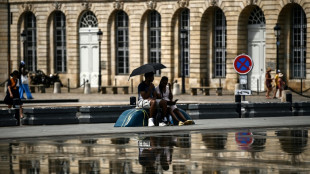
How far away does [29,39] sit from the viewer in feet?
192

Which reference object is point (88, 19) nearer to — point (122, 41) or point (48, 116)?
point (122, 41)

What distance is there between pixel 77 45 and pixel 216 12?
9.46m

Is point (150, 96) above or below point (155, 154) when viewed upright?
above

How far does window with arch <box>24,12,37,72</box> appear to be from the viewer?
58.4m

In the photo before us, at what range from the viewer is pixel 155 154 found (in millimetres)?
16266

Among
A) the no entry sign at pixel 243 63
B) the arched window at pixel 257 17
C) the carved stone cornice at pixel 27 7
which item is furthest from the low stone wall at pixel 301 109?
the carved stone cornice at pixel 27 7

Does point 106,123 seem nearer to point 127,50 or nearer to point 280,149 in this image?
point 280,149

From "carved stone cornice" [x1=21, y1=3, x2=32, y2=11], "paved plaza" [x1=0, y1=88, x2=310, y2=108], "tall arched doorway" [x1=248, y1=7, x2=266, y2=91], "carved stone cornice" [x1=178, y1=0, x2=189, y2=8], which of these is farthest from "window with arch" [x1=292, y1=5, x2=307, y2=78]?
"carved stone cornice" [x1=21, y1=3, x2=32, y2=11]

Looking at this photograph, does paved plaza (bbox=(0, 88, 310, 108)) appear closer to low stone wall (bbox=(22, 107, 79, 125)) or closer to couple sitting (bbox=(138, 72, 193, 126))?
→ low stone wall (bbox=(22, 107, 79, 125))

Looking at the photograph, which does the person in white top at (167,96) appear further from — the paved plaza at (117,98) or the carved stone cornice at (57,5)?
the carved stone cornice at (57,5)

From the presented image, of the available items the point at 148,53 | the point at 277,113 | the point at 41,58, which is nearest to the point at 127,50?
the point at 148,53

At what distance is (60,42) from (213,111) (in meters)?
31.9

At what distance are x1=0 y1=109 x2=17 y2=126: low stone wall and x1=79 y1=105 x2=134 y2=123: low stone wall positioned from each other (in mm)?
1823

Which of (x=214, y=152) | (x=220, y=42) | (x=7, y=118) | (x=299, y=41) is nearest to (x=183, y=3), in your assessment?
(x=220, y=42)
